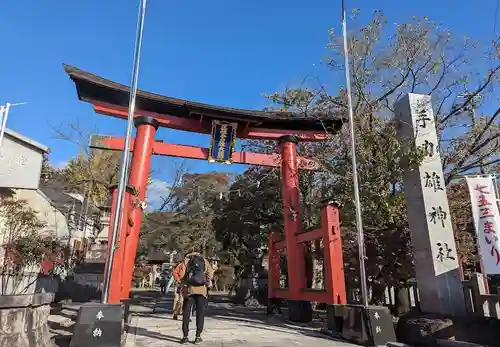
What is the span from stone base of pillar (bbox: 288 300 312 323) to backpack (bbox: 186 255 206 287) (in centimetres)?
496

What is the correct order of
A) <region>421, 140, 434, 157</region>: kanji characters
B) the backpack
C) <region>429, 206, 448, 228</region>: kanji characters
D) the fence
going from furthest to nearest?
the fence → <region>421, 140, 434, 157</region>: kanji characters → <region>429, 206, 448, 228</region>: kanji characters → the backpack

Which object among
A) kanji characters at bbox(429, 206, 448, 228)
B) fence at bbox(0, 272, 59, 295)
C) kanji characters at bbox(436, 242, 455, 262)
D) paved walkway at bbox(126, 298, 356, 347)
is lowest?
paved walkway at bbox(126, 298, 356, 347)

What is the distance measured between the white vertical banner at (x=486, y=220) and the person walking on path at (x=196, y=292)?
544 cm

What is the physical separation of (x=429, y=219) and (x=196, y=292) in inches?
196

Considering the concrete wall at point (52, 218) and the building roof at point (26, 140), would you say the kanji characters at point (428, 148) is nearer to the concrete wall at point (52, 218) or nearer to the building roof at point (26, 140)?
the building roof at point (26, 140)

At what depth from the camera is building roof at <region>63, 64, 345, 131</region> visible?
11.1m

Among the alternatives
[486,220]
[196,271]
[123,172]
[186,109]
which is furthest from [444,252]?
[186,109]

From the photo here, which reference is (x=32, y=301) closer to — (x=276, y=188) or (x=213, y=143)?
(x=213, y=143)

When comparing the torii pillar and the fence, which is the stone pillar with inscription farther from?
the fence

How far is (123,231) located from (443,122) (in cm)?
947

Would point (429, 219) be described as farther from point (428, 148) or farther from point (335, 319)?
point (335, 319)

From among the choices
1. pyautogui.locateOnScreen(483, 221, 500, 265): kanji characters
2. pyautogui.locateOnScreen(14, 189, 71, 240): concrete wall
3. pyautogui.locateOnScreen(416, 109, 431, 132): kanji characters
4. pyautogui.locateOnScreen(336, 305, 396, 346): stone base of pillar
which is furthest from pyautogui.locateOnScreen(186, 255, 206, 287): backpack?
pyautogui.locateOnScreen(14, 189, 71, 240): concrete wall

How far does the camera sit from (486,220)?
24.6 ft

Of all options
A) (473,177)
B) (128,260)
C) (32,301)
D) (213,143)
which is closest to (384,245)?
(473,177)
